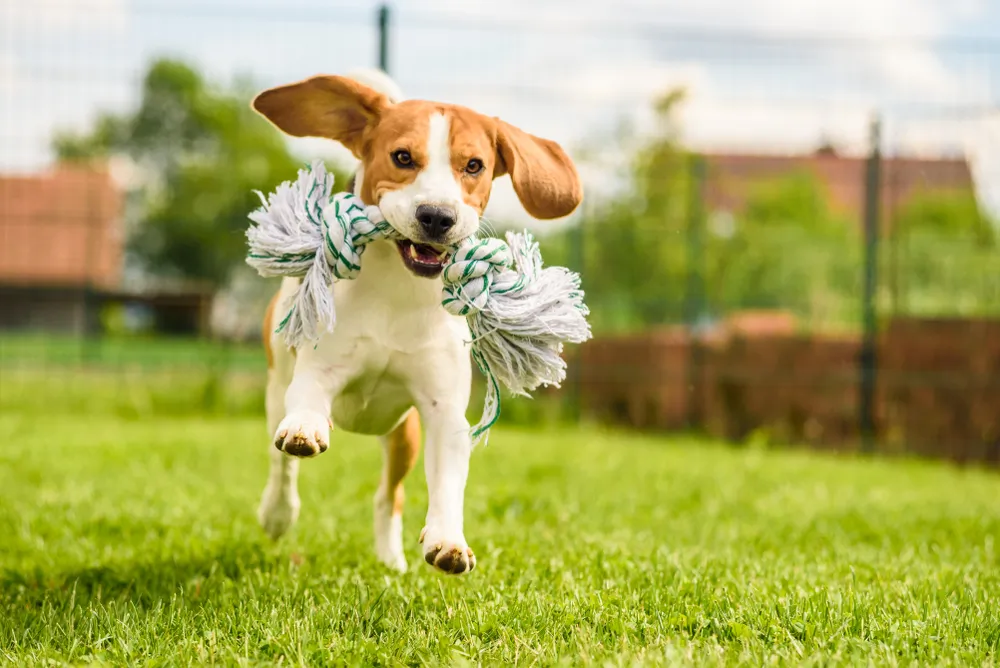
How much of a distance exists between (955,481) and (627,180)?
13.2 ft

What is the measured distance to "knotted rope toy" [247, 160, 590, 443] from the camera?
8.73ft

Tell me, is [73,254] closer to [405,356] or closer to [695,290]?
[695,290]

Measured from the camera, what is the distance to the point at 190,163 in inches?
1098

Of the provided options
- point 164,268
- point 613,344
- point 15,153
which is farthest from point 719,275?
point 164,268

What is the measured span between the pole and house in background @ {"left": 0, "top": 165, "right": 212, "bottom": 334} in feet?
10.0

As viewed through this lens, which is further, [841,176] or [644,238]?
[644,238]

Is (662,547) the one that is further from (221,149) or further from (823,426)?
(221,149)

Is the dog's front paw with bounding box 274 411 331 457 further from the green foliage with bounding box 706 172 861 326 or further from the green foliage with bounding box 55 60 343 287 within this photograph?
the green foliage with bounding box 706 172 861 326

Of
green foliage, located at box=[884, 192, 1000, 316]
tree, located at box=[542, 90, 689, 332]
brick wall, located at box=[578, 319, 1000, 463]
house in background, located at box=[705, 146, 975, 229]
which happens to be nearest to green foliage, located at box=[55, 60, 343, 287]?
tree, located at box=[542, 90, 689, 332]

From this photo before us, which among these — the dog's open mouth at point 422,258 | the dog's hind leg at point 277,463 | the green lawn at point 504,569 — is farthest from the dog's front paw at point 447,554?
the dog's hind leg at point 277,463

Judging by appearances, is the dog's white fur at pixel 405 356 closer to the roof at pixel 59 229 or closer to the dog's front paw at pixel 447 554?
the dog's front paw at pixel 447 554

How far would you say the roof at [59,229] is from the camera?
986cm

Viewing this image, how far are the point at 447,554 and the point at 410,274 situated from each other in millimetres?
728

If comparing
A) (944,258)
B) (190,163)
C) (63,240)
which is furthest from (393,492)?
(190,163)
